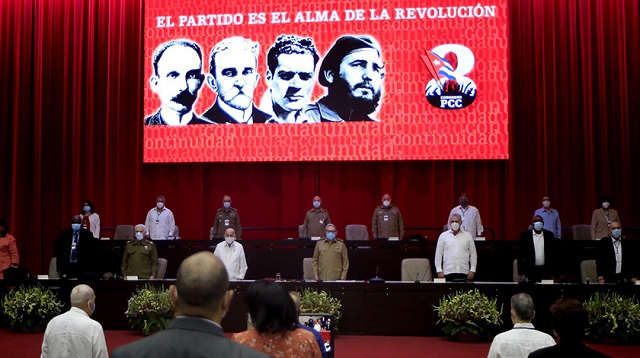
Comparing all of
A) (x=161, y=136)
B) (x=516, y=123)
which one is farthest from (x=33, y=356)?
(x=516, y=123)

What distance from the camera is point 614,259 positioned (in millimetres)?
9812

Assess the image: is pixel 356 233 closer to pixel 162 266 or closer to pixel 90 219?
pixel 162 266

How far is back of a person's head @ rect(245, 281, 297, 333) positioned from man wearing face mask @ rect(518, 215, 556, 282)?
7.65 m

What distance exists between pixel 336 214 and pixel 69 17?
703 cm

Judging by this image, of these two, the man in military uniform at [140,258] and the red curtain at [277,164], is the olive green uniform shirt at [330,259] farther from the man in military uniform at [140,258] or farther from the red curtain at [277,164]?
the red curtain at [277,164]

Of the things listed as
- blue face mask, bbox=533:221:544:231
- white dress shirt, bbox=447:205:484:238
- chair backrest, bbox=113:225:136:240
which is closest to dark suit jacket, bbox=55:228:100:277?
chair backrest, bbox=113:225:136:240

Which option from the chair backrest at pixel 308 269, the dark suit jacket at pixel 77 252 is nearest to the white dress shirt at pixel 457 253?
the chair backrest at pixel 308 269

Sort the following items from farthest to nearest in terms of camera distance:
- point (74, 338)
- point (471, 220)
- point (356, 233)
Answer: point (356, 233) → point (471, 220) → point (74, 338)

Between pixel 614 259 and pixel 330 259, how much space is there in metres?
3.88

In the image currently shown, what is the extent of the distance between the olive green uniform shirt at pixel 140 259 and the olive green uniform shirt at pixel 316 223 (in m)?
2.82

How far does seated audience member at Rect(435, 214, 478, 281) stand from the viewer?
10.1 m

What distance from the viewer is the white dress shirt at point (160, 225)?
1290cm

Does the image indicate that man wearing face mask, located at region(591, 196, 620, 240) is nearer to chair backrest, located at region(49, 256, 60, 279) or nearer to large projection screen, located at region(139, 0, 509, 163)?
large projection screen, located at region(139, 0, 509, 163)

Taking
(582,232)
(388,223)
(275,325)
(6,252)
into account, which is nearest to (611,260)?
(582,232)
